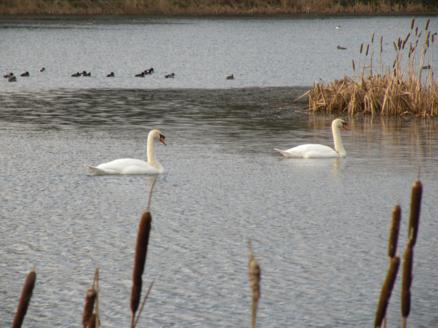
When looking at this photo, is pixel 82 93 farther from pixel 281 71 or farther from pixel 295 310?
pixel 295 310

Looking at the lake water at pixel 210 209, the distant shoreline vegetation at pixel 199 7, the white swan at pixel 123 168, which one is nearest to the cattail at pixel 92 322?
the lake water at pixel 210 209

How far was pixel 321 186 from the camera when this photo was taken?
1491 cm

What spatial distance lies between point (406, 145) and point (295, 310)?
11110 millimetres

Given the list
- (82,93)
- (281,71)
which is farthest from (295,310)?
(281,71)

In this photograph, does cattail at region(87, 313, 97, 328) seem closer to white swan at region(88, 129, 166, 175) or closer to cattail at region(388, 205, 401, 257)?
cattail at region(388, 205, 401, 257)

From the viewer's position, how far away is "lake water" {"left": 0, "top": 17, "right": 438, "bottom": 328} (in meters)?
8.84

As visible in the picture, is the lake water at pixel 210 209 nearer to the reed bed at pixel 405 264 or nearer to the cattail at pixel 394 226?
the cattail at pixel 394 226

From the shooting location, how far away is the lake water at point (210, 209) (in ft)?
29.0

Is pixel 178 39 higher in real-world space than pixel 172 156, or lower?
lower

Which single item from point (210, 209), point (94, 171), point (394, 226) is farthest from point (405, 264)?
point (94, 171)

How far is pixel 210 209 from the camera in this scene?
13211 mm

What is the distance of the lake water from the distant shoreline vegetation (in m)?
49.4

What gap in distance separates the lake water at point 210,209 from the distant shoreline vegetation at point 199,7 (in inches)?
1944

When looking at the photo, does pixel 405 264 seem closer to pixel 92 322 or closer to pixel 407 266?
pixel 407 266
